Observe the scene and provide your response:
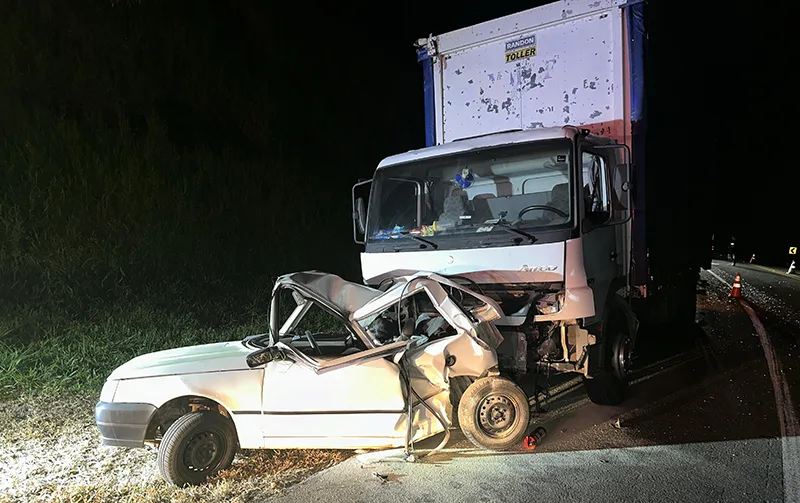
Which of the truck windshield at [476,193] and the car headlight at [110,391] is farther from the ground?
the truck windshield at [476,193]

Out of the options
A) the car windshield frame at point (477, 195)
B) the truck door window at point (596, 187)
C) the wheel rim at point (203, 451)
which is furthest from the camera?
the truck door window at point (596, 187)

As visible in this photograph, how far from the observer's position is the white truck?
484 centimetres

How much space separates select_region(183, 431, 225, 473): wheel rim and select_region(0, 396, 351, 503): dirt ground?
5.2 inches

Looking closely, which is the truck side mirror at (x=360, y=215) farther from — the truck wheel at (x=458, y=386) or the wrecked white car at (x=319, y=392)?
the truck wheel at (x=458, y=386)

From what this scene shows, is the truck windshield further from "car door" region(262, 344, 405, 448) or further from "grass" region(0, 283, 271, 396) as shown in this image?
"grass" region(0, 283, 271, 396)

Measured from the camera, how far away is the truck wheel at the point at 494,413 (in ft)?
14.3

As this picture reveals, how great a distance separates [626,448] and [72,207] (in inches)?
336

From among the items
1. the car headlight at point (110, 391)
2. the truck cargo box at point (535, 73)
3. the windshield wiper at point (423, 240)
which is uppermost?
the truck cargo box at point (535, 73)

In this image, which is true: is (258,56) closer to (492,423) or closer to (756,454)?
(492,423)

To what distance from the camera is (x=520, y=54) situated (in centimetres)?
628

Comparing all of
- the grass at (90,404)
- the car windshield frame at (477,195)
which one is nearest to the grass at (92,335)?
the grass at (90,404)

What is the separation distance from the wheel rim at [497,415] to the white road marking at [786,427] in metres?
1.88

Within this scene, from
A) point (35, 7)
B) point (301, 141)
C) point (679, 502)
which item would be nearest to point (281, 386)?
point (679, 502)

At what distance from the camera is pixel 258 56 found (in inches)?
568
